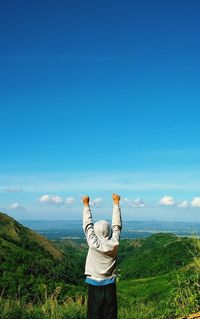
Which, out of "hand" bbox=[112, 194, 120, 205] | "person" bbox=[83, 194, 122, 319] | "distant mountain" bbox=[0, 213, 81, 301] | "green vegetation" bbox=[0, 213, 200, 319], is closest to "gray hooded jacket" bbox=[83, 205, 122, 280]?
"person" bbox=[83, 194, 122, 319]

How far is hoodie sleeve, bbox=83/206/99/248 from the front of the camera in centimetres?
648

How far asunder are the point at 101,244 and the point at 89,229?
0.97 feet

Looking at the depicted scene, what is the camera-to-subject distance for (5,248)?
23.7m

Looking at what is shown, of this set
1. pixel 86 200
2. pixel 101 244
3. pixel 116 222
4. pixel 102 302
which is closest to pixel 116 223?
pixel 116 222

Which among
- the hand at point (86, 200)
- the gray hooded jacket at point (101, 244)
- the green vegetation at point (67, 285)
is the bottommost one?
the green vegetation at point (67, 285)

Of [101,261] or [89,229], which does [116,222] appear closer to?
[89,229]

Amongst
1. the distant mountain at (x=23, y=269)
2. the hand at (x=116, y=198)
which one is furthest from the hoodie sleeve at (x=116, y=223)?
the distant mountain at (x=23, y=269)

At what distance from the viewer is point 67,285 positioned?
20234mm

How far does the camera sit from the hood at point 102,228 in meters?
6.53

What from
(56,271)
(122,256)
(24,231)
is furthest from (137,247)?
(56,271)

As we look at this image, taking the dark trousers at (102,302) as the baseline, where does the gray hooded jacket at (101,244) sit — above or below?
above

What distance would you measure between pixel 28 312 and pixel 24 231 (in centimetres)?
2522

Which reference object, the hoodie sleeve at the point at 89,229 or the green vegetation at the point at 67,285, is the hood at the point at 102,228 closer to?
the hoodie sleeve at the point at 89,229

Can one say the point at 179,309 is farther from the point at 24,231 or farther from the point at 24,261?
the point at 24,231
